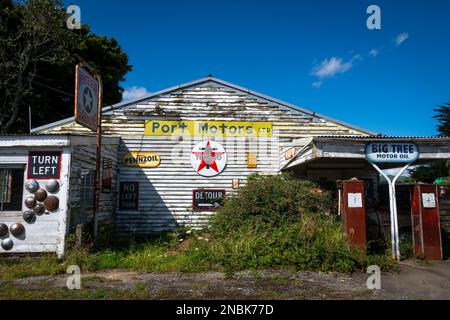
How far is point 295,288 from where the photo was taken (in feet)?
19.8

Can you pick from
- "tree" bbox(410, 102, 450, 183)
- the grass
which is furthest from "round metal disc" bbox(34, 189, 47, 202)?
"tree" bbox(410, 102, 450, 183)

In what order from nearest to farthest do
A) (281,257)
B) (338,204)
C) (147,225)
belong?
(281,257) < (338,204) < (147,225)

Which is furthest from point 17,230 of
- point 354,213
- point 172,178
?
point 354,213

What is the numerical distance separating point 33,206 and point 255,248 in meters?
5.15

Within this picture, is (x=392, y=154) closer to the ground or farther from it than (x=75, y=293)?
farther from it

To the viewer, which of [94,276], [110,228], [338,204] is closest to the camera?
[94,276]

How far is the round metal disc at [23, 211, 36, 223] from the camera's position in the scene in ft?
26.0

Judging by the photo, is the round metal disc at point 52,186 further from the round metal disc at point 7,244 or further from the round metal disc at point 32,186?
the round metal disc at point 7,244

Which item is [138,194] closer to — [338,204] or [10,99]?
[338,204]

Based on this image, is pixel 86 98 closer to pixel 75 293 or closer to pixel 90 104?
pixel 90 104

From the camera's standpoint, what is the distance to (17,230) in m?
7.82

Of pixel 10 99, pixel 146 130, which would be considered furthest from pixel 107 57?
pixel 146 130

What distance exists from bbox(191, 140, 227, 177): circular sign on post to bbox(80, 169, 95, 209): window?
3.57 metres

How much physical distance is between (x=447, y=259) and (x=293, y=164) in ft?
14.9
